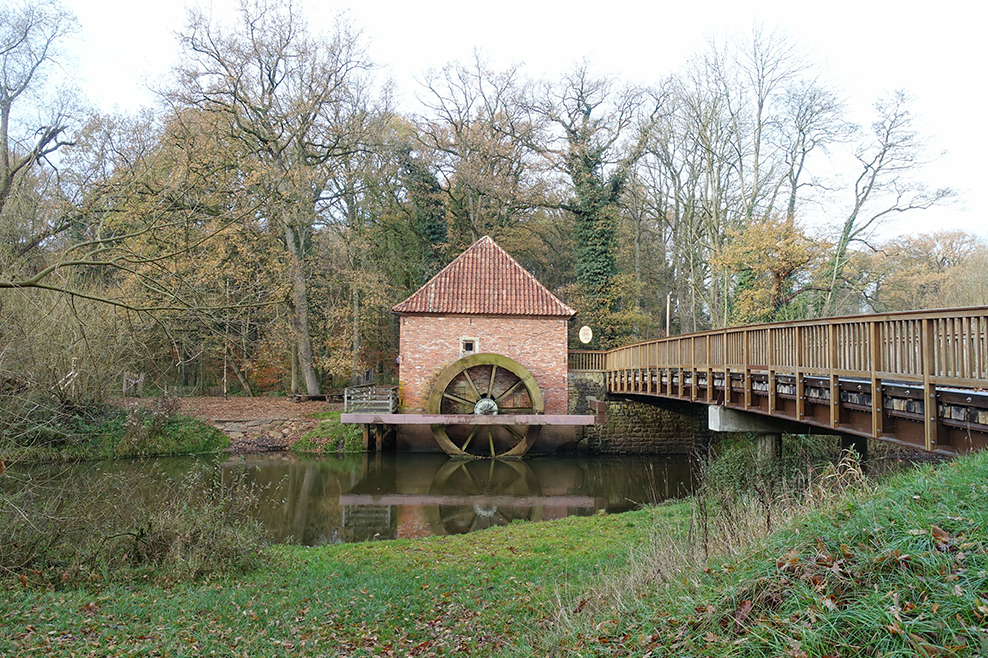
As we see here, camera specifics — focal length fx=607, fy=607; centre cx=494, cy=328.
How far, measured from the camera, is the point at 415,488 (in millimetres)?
13117

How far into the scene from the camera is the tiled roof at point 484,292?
1730cm

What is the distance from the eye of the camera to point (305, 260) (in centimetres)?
1973

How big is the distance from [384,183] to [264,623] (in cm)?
1992

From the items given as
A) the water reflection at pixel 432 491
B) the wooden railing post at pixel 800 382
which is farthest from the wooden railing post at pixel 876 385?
the water reflection at pixel 432 491

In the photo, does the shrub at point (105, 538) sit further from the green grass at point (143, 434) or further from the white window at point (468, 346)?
the white window at point (468, 346)

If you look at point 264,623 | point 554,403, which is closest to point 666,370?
point 554,403

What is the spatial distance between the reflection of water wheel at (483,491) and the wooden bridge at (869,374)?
406 centimetres

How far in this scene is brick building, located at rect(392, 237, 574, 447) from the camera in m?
17.2

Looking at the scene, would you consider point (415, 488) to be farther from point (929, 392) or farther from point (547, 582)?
point (929, 392)

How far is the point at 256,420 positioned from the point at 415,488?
7192 millimetres

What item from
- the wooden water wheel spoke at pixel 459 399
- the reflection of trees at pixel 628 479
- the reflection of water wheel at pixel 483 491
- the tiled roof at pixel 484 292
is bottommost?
the reflection of trees at pixel 628 479

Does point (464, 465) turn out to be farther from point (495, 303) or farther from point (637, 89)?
Answer: point (637, 89)

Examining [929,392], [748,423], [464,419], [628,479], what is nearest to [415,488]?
[464,419]

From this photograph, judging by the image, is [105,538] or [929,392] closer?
[929,392]
